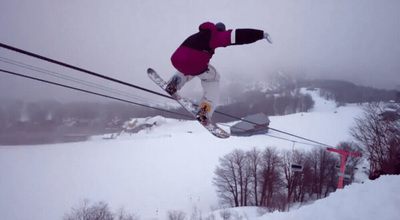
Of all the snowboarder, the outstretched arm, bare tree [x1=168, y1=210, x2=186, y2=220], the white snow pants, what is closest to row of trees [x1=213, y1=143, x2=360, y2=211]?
bare tree [x1=168, y1=210, x2=186, y2=220]

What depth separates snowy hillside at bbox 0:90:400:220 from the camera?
4.61 m

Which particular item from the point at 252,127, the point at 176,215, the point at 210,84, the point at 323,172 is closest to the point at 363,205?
the point at 210,84

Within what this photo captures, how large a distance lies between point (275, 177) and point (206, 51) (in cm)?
2934

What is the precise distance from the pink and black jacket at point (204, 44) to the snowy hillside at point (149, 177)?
13.9ft

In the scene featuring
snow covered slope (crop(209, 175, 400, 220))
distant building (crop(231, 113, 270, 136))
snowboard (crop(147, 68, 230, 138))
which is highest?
distant building (crop(231, 113, 270, 136))

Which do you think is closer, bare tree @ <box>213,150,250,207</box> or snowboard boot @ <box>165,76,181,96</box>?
snowboard boot @ <box>165,76,181,96</box>

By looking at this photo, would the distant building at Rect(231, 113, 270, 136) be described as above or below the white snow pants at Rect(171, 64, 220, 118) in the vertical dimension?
above

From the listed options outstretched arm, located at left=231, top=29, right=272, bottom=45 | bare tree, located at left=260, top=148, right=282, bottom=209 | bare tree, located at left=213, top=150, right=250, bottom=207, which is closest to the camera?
outstretched arm, located at left=231, top=29, right=272, bottom=45

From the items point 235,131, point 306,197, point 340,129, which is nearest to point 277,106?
point 340,129

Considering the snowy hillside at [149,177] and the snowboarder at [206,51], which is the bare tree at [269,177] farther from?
the snowboarder at [206,51]

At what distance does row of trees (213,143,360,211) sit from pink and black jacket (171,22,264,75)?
1117 inches

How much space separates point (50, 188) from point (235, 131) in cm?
4635

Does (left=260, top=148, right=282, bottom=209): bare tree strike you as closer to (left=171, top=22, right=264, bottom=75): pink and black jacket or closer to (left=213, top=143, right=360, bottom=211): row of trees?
(left=213, top=143, right=360, bottom=211): row of trees

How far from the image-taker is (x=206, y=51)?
9.10 ft
